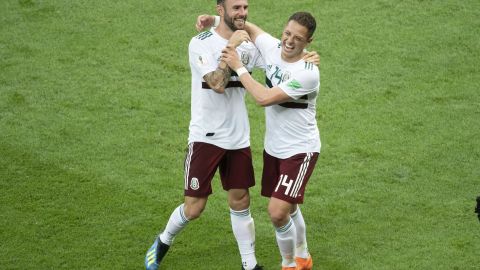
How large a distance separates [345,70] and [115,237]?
435cm

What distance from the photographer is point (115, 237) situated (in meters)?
8.77

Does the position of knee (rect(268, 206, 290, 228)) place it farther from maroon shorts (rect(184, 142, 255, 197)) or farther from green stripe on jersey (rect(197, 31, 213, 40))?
green stripe on jersey (rect(197, 31, 213, 40))

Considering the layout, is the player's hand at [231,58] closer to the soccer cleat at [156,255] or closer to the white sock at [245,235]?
the white sock at [245,235]

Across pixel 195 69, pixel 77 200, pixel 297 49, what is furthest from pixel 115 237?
pixel 297 49

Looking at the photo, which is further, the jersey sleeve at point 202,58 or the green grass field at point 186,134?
the green grass field at point 186,134

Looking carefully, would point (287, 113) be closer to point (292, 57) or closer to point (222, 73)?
point (292, 57)

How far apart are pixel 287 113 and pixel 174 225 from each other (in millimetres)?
1427

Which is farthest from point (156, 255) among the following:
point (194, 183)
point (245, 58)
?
point (245, 58)

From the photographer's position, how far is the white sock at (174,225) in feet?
26.7

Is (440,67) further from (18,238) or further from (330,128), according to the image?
(18,238)

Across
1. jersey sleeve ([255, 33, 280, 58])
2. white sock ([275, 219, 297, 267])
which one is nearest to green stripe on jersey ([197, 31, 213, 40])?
jersey sleeve ([255, 33, 280, 58])

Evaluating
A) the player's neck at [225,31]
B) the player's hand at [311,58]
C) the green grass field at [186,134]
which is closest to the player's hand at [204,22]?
the player's neck at [225,31]

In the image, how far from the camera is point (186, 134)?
35.2ft

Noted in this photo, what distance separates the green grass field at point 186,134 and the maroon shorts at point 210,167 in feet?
2.75
